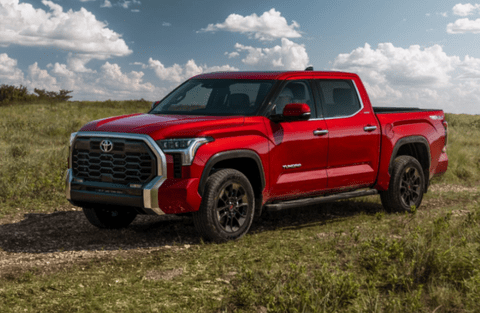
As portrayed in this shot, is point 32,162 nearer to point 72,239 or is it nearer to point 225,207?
point 72,239

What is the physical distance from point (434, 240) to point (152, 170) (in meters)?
3.07

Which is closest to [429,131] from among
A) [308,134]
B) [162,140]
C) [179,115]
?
[308,134]

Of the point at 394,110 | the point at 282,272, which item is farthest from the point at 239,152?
the point at 394,110

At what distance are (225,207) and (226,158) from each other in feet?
1.89

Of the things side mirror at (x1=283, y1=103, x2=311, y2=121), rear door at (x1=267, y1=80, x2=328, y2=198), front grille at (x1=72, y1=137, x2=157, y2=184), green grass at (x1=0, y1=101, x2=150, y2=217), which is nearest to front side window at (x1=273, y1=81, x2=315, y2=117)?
rear door at (x1=267, y1=80, x2=328, y2=198)

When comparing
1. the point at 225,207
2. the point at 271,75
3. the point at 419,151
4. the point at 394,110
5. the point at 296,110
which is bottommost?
the point at 225,207

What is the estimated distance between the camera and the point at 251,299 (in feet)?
14.4

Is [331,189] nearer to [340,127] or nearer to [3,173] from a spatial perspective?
[340,127]

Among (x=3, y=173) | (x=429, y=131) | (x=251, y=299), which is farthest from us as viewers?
(x=3, y=173)

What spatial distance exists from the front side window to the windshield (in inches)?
8.0

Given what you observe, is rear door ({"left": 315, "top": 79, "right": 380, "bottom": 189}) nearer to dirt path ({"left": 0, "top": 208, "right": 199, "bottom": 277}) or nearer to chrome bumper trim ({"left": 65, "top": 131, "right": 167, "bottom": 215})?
dirt path ({"left": 0, "top": 208, "right": 199, "bottom": 277})

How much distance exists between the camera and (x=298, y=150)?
6.96m

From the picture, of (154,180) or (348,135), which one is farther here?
(348,135)

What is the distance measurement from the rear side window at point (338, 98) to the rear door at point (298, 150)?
221 millimetres
